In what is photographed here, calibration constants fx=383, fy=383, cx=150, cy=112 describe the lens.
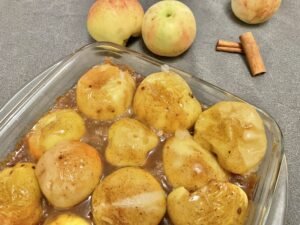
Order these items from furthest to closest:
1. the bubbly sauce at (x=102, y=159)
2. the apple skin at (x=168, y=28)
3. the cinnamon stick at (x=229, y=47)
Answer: the cinnamon stick at (x=229, y=47)
the apple skin at (x=168, y=28)
the bubbly sauce at (x=102, y=159)

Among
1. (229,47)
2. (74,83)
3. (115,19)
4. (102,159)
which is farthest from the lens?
(229,47)

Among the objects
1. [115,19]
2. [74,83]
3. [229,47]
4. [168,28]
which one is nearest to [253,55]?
[229,47]

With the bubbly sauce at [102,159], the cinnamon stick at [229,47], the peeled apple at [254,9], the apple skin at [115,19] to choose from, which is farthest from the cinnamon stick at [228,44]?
the bubbly sauce at [102,159]

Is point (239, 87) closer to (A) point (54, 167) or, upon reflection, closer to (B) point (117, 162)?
(B) point (117, 162)

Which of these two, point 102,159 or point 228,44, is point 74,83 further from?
point 228,44

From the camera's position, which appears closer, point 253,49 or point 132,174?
point 132,174

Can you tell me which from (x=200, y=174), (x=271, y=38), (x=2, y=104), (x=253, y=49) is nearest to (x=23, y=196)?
(x=200, y=174)

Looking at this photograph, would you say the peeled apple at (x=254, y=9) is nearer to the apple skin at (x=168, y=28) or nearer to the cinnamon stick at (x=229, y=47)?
the cinnamon stick at (x=229, y=47)
